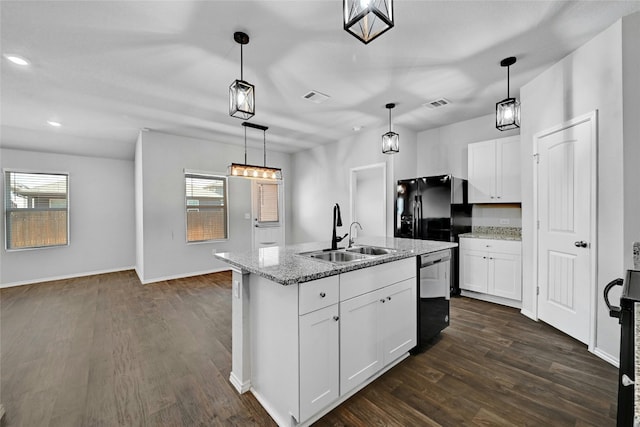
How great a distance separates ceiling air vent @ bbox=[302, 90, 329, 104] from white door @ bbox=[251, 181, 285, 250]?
10.0ft

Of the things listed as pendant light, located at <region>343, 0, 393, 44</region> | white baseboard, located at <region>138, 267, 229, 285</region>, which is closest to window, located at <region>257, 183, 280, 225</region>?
white baseboard, located at <region>138, 267, 229, 285</region>

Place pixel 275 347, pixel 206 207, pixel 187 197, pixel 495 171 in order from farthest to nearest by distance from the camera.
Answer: pixel 206 207, pixel 187 197, pixel 495 171, pixel 275 347

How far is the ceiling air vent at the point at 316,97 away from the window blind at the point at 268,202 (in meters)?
3.15

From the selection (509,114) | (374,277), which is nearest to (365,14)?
(374,277)


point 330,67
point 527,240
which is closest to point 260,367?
point 330,67

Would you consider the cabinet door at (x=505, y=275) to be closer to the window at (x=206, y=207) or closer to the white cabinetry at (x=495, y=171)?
the white cabinetry at (x=495, y=171)

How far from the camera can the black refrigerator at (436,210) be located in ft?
13.1

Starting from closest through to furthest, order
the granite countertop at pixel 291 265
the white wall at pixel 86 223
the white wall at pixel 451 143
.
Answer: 1. the granite countertop at pixel 291 265
2. the white wall at pixel 451 143
3. the white wall at pixel 86 223

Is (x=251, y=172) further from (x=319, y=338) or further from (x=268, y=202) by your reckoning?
(x=319, y=338)

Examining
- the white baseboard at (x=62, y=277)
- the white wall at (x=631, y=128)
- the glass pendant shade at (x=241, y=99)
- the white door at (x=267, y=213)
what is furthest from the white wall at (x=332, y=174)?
the white baseboard at (x=62, y=277)

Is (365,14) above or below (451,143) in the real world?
below

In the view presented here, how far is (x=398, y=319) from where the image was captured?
7.29ft

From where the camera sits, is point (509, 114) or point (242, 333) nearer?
point (242, 333)

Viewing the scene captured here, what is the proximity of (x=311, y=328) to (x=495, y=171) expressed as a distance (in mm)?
3677
